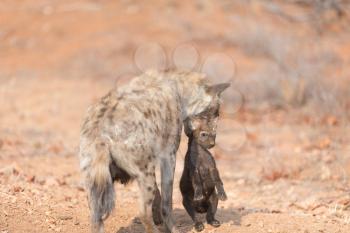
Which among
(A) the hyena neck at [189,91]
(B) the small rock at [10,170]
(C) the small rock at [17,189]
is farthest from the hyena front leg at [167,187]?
(B) the small rock at [10,170]

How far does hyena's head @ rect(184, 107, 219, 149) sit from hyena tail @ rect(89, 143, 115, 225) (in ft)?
4.19

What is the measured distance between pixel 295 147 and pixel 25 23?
45.6 ft

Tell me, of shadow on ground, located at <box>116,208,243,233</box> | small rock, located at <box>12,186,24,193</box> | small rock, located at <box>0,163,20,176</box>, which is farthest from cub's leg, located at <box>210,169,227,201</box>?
small rock, located at <box>0,163,20,176</box>

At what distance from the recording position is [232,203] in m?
8.15

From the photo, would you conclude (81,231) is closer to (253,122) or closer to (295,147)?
(295,147)

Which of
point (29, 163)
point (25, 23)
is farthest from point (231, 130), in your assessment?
point (25, 23)

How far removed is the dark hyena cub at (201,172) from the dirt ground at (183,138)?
0.58 feet

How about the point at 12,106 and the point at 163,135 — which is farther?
the point at 12,106

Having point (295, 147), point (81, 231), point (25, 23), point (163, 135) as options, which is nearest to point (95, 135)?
point (163, 135)

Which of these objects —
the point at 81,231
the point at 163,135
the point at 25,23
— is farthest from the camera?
the point at 25,23

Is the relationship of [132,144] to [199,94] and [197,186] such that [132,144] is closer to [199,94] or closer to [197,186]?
[197,186]

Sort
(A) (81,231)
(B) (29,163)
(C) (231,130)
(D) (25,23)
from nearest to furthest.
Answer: (A) (81,231)
(B) (29,163)
(C) (231,130)
(D) (25,23)

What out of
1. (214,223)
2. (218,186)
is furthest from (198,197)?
(214,223)

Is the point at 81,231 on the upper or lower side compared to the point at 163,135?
lower
